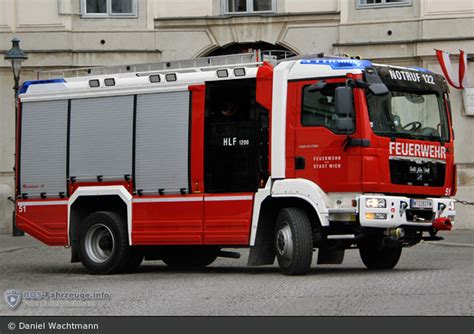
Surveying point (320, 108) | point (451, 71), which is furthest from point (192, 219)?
point (451, 71)

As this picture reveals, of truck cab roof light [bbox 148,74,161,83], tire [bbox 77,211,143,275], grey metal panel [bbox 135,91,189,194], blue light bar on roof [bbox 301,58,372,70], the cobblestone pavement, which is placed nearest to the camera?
the cobblestone pavement

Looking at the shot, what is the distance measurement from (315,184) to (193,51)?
1683cm

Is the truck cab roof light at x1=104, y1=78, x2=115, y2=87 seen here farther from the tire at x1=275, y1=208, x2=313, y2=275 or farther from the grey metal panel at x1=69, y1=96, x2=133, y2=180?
the tire at x1=275, y1=208, x2=313, y2=275

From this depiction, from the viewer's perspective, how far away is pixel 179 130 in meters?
18.3

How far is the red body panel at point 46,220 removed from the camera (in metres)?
19.4

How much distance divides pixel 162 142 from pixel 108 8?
51.5ft

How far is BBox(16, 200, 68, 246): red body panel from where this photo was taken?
63.7 ft

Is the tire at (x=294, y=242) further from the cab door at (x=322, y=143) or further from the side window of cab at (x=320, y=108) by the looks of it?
Answer: the side window of cab at (x=320, y=108)

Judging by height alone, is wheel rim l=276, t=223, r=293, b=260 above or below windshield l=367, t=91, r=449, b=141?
below

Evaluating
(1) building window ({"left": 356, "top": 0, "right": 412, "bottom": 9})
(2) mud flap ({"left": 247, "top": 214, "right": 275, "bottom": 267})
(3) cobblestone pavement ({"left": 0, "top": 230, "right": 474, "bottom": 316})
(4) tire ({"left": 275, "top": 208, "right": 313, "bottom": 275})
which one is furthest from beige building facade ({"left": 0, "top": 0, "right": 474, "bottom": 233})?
(4) tire ({"left": 275, "top": 208, "right": 313, "bottom": 275})

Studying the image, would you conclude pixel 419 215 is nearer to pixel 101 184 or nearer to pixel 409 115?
pixel 409 115

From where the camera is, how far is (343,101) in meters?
16.6

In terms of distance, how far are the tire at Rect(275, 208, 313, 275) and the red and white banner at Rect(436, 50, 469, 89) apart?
1494cm

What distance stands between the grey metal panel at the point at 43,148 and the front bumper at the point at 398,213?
5.30 m
